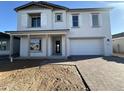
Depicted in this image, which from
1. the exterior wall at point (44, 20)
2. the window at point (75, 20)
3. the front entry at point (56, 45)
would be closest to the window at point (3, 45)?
the exterior wall at point (44, 20)

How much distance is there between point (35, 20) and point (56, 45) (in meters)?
4.88

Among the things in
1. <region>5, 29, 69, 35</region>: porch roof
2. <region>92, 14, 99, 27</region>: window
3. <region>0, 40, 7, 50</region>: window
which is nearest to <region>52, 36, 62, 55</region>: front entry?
<region>5, 29, 69, 35</region>: porch roof

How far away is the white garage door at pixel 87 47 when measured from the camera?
18.5m

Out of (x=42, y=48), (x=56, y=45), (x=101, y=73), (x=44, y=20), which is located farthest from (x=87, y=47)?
(x=101, y=73)

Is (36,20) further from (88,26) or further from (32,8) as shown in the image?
(88,26)

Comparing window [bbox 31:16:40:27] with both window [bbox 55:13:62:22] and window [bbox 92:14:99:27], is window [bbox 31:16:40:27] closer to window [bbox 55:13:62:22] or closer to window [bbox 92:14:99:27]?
window [bbox 55:13:62:22]

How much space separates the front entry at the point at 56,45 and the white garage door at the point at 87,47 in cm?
198

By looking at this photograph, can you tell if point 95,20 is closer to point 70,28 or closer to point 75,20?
point 75,20

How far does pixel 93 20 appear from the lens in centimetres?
1852

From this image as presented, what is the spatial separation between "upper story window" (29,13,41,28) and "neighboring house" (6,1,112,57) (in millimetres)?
625

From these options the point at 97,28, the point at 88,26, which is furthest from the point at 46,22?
the point at 97,28

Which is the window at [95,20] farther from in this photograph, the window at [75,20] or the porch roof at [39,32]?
the porch roof at [39,32]

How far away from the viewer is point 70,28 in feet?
60.4

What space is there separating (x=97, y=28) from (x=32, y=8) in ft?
32.0
